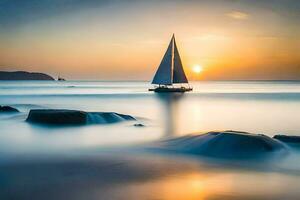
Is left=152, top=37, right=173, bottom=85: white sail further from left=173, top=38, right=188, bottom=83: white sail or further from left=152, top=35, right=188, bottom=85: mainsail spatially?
left=173, top=38, right=188, bottom=83: white sail

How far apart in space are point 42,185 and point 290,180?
873 cm

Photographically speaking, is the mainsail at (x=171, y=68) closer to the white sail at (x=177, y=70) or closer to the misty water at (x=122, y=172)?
the white sail at (x=177, y=70)

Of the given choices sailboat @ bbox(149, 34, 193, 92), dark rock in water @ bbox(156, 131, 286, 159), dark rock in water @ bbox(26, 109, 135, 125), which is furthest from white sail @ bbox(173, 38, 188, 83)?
dark rock in water @ bbox(156, 131, 286, 159)

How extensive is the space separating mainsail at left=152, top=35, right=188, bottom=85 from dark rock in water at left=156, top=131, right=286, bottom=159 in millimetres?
69426

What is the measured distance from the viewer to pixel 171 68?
9100 centimetres

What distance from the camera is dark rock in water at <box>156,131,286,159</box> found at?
63.7ft

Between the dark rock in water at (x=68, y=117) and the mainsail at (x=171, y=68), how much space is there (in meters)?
56.2

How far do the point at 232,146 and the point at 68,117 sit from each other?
15.5 m

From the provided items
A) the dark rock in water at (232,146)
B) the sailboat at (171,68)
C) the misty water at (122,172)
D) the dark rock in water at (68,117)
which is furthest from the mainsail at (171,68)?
the dark rock in water at (232,146)

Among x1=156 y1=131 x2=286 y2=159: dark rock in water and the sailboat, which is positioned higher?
the sailboat

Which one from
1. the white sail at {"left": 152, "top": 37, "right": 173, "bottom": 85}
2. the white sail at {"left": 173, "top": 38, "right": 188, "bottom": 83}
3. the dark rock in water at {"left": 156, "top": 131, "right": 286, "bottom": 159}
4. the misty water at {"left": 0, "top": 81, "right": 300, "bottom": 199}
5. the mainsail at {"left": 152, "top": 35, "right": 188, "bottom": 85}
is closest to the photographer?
the misty water at {"left": 0, "top": 81, "right": 300, "bottom": 199}

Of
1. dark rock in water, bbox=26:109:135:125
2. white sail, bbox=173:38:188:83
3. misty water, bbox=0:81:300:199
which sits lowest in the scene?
misty water, bbox=0:81:300:199

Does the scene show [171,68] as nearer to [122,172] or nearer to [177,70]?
[177,70]

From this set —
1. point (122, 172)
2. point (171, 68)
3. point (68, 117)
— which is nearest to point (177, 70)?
point (171, 68)
